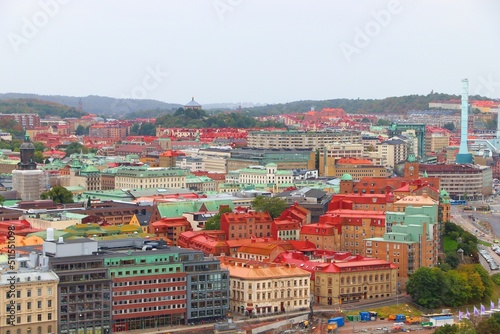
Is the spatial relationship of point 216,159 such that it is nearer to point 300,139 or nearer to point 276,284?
point 300,139

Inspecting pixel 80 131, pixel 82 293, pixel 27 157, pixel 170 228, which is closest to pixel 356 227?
pixel 170 228

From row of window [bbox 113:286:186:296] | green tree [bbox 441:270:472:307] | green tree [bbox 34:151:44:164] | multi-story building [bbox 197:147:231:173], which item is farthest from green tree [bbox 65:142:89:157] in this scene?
row of window [bbox 113:286:186:296]

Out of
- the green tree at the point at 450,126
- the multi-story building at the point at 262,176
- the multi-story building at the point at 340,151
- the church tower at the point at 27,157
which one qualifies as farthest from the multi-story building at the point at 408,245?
the green tree at the point at 450,126

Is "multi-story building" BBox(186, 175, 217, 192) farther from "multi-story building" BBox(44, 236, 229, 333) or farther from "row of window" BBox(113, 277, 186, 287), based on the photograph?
"row of window" BBox(113, 277, 186, 287)

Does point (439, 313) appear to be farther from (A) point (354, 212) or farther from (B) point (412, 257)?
(A) point (354, 212)

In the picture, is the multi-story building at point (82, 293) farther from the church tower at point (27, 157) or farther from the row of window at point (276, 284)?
the church tower at point (27, 157)

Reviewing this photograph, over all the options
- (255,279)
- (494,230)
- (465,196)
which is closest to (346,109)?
(465,196)
